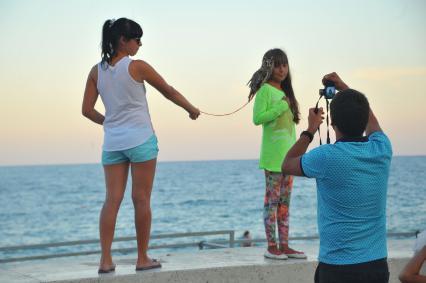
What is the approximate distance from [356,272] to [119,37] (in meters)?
2.62

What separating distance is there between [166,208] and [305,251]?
192ft

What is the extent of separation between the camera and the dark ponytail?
19.2 ft

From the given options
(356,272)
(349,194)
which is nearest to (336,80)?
(349,194)

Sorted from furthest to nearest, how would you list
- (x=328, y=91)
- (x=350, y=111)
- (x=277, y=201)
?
(x=277, y=201), (x=328, y=91), (x=350, y=111)

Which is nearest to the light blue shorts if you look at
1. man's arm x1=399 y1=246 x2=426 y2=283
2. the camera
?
the camera

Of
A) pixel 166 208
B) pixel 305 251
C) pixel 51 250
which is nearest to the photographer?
pixel 305 251

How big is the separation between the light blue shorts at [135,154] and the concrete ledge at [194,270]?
77 centimetres

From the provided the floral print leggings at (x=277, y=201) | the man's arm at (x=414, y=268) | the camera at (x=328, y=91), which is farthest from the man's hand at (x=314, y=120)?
the floral print leggings at (x=277, y=201)

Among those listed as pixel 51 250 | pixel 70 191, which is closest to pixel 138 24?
pixel 51 250

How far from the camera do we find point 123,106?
231 inches

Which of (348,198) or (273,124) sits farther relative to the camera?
(273,124)

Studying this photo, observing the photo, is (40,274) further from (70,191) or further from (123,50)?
(70,191)

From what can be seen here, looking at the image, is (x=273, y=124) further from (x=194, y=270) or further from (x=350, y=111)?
(x=350, y=111)

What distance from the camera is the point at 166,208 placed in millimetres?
65562
